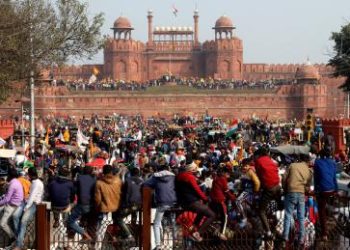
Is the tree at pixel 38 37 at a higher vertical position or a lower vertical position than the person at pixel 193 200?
higher

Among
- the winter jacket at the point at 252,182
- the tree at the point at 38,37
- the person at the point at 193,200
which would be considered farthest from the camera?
the tree at the point at 38,37

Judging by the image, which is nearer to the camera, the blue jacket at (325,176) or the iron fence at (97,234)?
the iron fence at (97,234)

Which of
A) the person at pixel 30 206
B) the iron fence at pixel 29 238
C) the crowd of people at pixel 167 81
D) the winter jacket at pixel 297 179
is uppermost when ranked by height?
the crowd of people at pixel 167 81

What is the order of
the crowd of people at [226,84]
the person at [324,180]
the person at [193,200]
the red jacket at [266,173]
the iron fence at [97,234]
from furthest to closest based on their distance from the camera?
the crowd of people at [226,84]
the red jacket at [266,173]
the person at [324,180]
the person at [193,200]
the iron fence at [97,234]

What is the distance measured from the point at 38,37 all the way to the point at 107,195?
10.4 metres

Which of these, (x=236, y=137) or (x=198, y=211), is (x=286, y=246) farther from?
(x=236, y=137)

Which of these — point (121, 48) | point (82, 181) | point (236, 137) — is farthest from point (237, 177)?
point (121, 48)

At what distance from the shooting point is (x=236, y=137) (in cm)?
2273

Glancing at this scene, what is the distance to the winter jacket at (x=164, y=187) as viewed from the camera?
8844 millimetres

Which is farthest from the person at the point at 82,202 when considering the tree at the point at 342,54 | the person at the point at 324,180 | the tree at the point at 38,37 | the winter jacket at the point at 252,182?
the tree at the point at 342,54

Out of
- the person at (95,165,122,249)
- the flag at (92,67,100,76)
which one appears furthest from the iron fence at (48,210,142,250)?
the flag at (92,67,100,76)

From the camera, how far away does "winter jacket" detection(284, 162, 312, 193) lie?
896cm

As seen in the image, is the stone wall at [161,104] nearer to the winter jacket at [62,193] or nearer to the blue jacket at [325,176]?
the blue jacket at [325,176]

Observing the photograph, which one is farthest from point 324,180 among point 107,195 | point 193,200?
point 107,195
